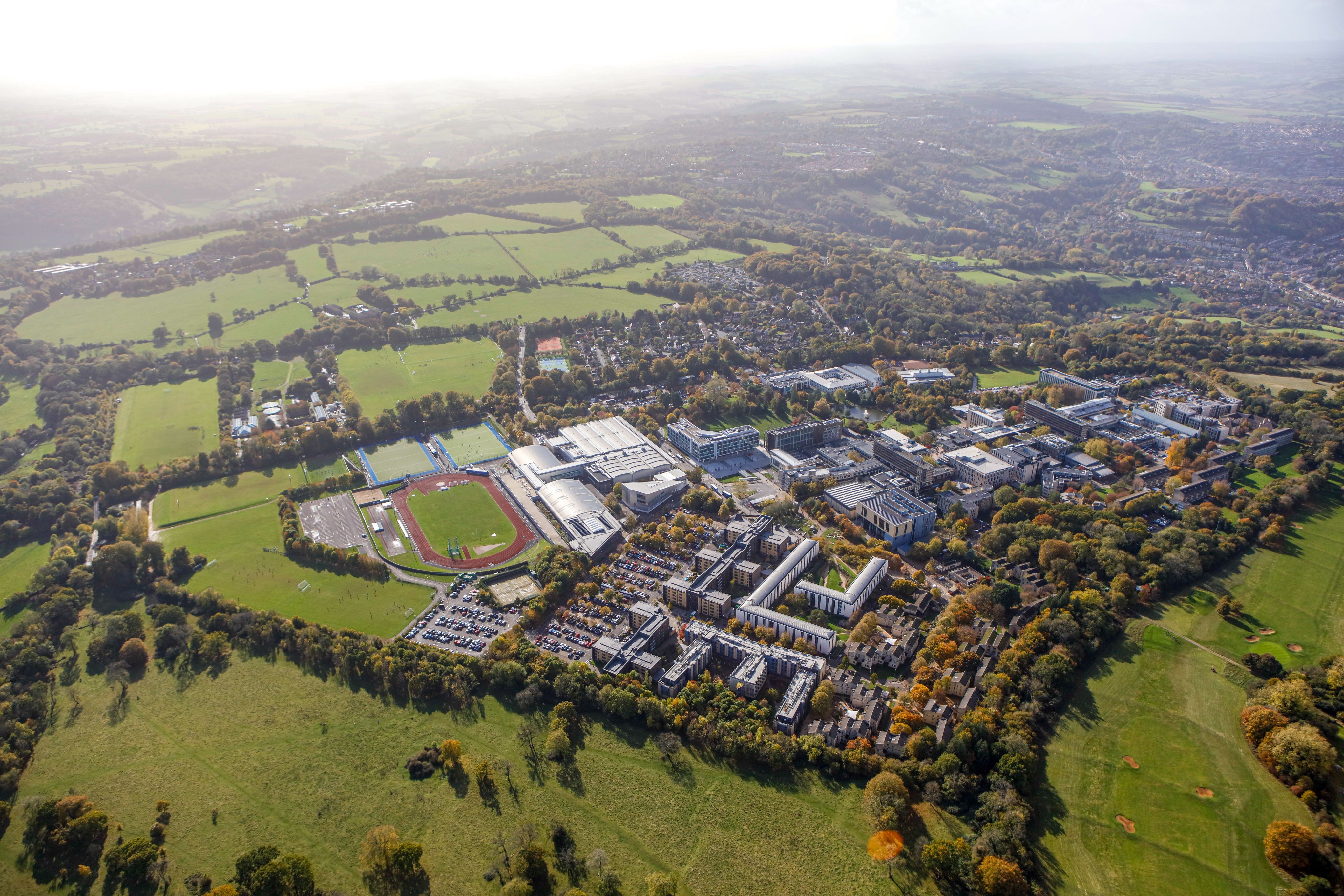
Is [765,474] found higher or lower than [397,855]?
lower

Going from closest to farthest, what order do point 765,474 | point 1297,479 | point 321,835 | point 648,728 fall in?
point 321,835 → point 648,728 → point 1297,479 → point 765,474

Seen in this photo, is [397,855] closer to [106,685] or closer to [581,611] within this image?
[581,611]

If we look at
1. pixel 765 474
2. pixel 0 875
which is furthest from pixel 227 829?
pixel 765 474

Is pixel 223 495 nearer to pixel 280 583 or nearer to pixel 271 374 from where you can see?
pixel 280 583

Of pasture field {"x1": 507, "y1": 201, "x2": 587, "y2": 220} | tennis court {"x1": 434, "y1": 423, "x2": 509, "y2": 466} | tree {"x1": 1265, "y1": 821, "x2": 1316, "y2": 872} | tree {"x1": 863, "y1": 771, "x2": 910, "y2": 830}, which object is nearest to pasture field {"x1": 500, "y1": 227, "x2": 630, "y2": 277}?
pasture field {"x1": 507, "y1": 201, "x2": 587, "y2": 220}

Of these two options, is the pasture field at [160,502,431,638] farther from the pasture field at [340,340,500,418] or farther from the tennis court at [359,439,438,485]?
the pasture field at [340,340,500,418]

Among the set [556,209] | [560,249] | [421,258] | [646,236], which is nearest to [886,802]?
[560,249]
